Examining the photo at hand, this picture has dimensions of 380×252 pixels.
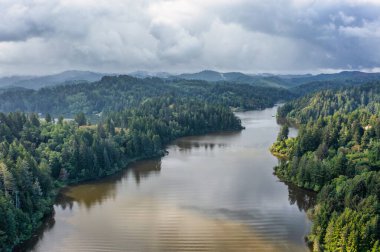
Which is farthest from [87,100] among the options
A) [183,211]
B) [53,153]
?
[183,211]

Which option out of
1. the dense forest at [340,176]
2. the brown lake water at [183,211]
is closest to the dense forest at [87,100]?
the dense forest at [340,176]

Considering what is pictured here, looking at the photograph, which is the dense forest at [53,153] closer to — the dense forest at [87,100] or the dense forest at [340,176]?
the dense forest at [340,176]

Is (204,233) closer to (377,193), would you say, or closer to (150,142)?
(377,193)

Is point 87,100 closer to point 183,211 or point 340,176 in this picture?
point 183,211

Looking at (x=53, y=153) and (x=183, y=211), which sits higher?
(x=53, y=153)

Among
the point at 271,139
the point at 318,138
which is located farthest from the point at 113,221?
the point at 271,139

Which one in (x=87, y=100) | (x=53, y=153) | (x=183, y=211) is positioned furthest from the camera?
(x=87, y=100)
